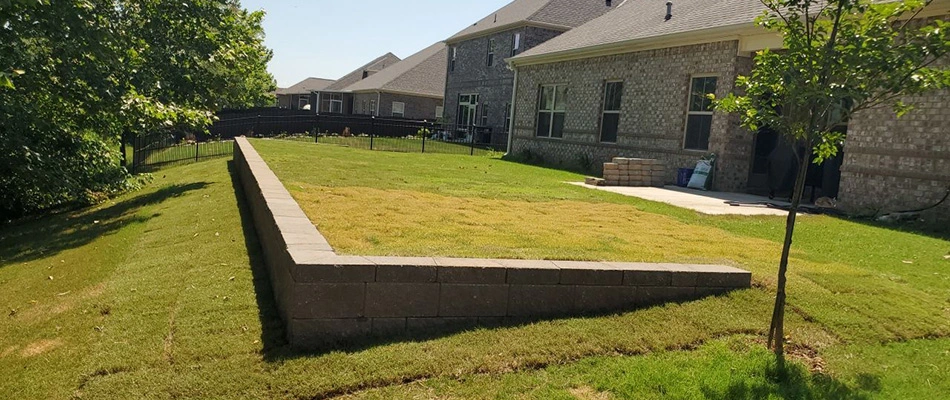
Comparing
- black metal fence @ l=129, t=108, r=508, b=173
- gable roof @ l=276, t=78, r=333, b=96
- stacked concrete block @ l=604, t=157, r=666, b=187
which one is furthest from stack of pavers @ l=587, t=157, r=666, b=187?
gable roof @ l=276, t=78, r=333, b=96

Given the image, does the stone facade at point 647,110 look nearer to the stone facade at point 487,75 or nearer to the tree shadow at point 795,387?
the stone facade at point 487,75

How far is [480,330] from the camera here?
14.7 ft

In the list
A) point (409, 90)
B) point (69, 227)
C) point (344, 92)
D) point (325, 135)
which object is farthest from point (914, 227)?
point (344, 92)

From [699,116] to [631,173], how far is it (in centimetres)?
250

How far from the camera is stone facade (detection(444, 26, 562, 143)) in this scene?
29.8 metres

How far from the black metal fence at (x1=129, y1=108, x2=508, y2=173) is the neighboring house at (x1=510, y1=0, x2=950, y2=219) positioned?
4.70 m

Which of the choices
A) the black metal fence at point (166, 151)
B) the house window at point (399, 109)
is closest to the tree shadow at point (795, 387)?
the black metal fence at point (166, 151)

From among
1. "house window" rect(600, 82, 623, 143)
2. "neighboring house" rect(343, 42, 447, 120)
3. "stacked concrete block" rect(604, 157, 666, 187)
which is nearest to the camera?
"stacked concrete block" rect(604, 157, 666, 187)

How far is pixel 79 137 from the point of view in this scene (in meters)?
13.2

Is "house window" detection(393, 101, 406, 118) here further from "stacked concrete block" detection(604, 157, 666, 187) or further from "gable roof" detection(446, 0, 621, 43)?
"stacked concrete block" detection(604, 157, 666, 187)

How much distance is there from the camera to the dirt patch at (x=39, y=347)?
4762 mm

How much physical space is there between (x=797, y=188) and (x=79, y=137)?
13.6 m

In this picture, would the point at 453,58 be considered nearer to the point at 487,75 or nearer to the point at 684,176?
the point at 487,75

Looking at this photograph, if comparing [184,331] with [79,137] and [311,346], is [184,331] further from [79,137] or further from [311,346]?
[79,137]
